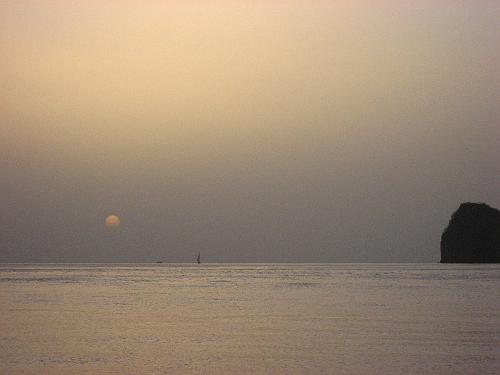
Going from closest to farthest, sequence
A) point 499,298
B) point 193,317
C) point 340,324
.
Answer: point 340,324 < point 193,317 < point 499,298

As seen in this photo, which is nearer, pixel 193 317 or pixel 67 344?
pixel 67 344

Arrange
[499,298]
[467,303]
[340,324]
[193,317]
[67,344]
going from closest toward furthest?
[67,344]
[340,324]
[193,317]
[467,303]
[499,298]

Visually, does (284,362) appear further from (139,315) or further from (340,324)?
(139,315)

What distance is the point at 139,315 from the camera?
150 feet

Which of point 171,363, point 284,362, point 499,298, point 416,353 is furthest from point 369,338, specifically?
point 499,298

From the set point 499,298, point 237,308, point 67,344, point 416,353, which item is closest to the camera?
point 416,353

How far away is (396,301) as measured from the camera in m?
58.1

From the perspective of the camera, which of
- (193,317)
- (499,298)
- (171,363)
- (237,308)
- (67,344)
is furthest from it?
(499,298)

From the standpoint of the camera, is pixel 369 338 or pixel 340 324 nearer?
pixel 369 338

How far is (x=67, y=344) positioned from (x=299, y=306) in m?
23.9

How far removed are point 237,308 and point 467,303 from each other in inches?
622

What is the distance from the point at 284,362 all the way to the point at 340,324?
1344 centimetres

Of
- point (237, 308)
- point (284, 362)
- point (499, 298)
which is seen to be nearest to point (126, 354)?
point (284, 362)

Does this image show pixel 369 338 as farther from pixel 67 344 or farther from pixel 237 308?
pixel 237 308
